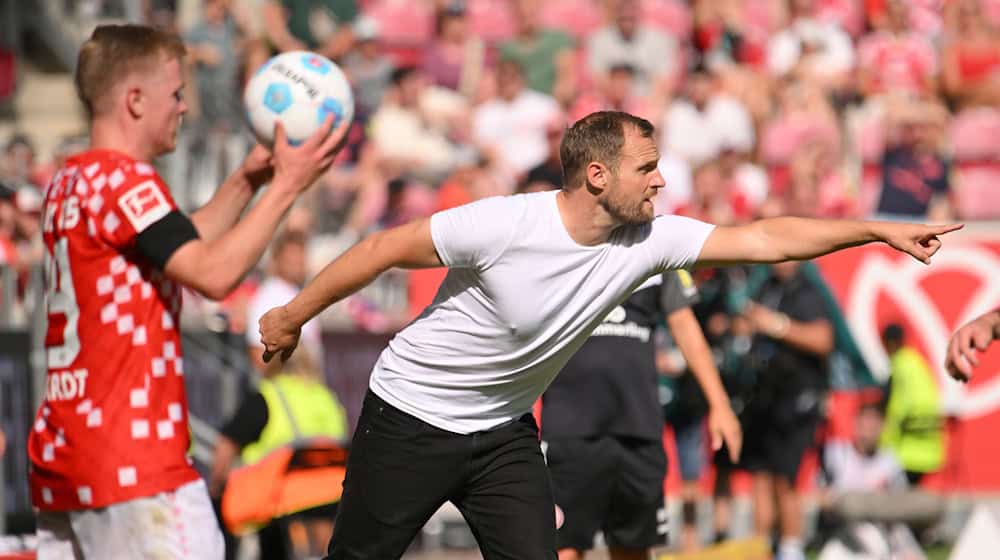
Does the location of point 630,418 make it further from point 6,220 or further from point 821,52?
point 821,52

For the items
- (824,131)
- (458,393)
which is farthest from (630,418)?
(824,131)

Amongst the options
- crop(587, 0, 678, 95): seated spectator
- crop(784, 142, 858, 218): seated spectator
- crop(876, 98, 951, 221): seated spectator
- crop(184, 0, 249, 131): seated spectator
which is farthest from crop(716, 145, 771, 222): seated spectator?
crop(184, 0, 249, 131): seated spectator

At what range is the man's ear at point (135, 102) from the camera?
5.34 meters

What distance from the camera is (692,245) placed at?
5551 mm

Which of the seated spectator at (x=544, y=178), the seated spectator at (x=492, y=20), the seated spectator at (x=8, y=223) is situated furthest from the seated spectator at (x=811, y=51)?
the seated spectator at (x=8, y=223)

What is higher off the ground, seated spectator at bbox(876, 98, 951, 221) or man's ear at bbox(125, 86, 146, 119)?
seated spectator at bbox(876, 98, 951, 221)

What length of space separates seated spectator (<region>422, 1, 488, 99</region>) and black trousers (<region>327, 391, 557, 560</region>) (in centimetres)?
1097

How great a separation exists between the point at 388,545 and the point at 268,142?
4.96 feet

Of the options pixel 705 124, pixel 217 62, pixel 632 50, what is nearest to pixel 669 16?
pixel 632 50

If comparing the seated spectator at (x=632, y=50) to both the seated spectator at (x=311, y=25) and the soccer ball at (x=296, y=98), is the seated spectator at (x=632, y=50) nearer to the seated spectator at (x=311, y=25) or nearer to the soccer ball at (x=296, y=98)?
the seated spectator at (x=311, y=25)

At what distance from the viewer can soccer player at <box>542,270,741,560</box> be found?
784cm

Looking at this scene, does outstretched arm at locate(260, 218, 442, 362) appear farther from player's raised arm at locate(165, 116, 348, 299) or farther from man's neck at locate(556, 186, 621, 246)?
man's neck at locate(556, 186, 621, 246)

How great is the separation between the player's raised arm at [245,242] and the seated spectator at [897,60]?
40.8 ft

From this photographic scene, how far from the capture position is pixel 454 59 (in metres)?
16.6
